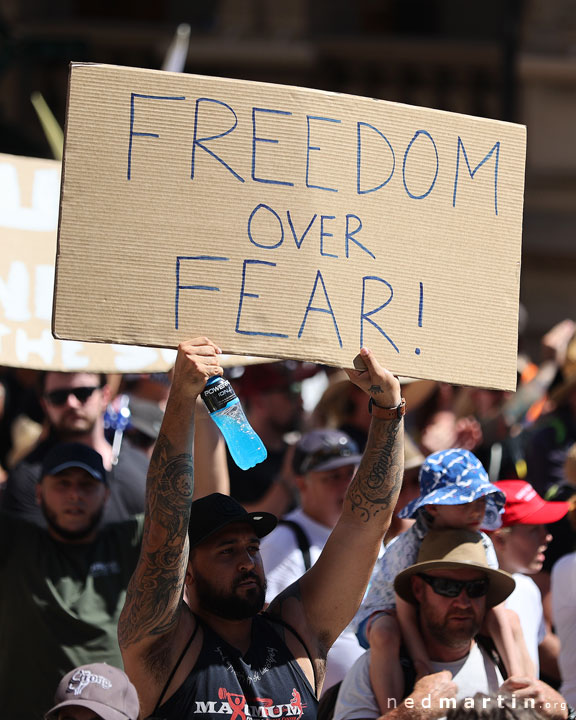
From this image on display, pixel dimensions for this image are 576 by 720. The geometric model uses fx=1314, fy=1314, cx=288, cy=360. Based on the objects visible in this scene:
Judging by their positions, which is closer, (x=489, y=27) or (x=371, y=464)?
(x=371, y=464)

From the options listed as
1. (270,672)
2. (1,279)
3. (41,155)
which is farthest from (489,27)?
(270,672)

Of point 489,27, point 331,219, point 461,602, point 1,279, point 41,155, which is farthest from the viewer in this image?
point 489,27

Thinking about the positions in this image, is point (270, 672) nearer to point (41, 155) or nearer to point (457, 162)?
point (457, 162)

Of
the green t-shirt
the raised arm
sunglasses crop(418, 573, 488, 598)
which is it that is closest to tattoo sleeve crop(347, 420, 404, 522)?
the raised arm

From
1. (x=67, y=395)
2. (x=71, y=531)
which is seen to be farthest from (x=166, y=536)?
(x=67, y=395)

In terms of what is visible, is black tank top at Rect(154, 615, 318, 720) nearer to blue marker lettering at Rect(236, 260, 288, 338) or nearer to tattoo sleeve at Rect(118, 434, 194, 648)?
tattoo sleeve at Rect(118, 434, 194, 648)

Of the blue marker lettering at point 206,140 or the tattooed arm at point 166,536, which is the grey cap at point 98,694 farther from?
the blue marker lettering at point 206,140

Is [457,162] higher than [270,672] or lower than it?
higher

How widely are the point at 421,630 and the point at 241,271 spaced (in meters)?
1.21

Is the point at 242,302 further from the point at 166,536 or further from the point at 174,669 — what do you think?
the point at 174,669

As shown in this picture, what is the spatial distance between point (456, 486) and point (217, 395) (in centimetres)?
107

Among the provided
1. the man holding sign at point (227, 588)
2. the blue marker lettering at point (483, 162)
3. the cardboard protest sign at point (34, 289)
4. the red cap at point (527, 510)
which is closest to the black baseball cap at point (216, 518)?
the man holding sign at point (227, 588)

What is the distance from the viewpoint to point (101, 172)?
3.24 m

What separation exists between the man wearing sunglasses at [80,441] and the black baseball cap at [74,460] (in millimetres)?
143
